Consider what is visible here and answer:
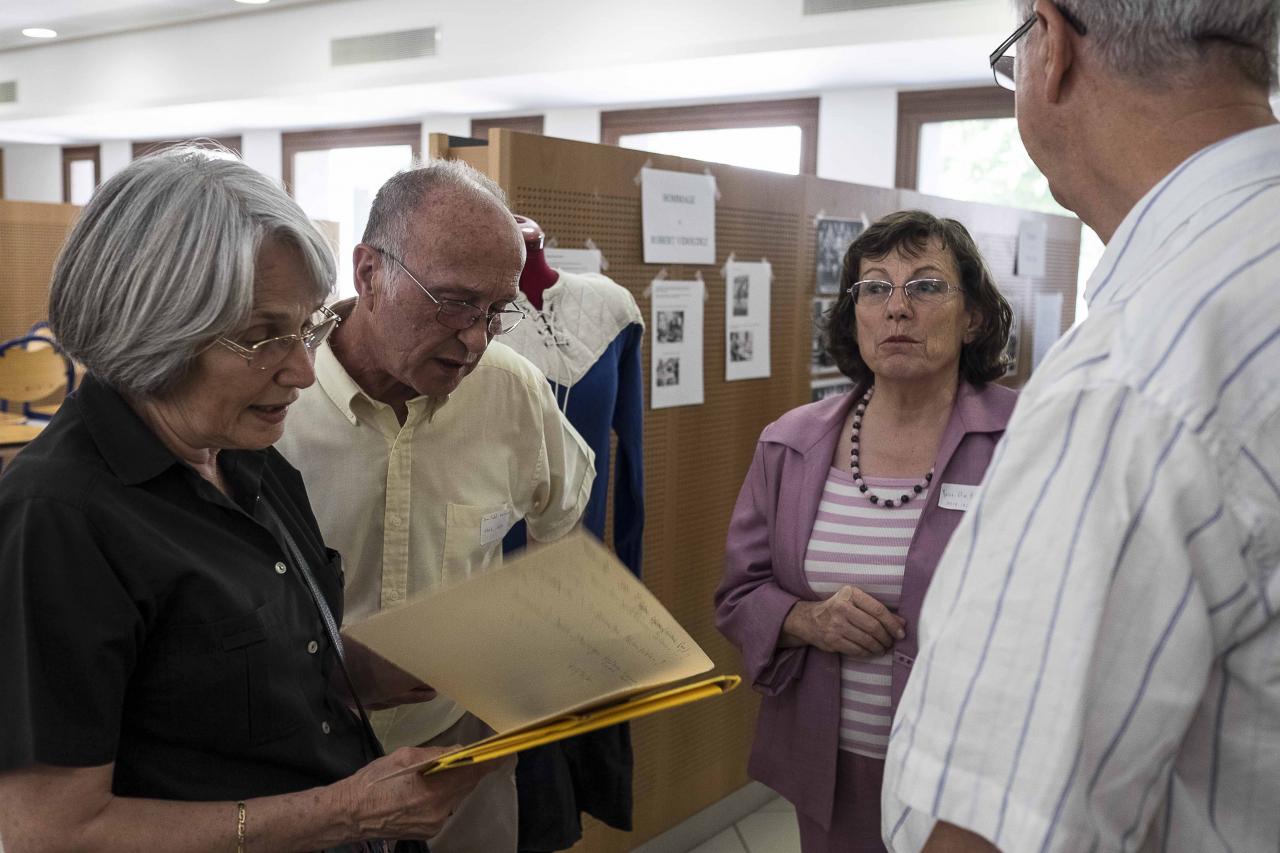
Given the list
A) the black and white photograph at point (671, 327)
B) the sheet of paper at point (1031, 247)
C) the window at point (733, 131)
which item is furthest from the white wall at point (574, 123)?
the black and white photograph at point (671, 327)

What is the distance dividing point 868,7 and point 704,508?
3.71 metres

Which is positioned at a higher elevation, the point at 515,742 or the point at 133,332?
the point at 133,332

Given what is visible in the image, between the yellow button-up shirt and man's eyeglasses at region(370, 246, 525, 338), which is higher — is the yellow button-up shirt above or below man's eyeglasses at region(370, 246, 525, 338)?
below

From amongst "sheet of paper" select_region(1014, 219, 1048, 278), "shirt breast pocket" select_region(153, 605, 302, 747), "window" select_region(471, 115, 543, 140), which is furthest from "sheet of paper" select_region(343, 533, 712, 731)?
"window" select_region(471, 115, 543, 140)

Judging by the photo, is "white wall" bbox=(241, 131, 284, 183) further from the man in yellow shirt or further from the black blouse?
the black blouse

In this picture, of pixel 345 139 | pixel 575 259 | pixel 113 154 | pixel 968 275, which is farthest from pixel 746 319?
pixel 113 154

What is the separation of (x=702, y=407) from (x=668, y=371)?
22 centimetres

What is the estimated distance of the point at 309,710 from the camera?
123cm

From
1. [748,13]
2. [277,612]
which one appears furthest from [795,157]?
[277,612]

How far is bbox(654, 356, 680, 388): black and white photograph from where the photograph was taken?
2928 mm

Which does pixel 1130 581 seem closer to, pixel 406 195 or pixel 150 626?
pixel 150 626

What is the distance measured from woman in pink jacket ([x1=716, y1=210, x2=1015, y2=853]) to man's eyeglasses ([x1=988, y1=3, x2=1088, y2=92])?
1027 mm

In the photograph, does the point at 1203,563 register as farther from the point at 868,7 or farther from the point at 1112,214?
the point at 868,7

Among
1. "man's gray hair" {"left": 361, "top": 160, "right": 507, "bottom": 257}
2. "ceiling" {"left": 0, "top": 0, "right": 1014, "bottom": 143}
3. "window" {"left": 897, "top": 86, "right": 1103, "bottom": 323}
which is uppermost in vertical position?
"ceiling" {"left": 0, "top": 0, "right": 1014, "bottom": 143}
